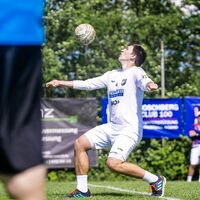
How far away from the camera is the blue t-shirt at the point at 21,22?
315cm

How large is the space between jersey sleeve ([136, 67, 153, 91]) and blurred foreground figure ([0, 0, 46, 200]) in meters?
5.97

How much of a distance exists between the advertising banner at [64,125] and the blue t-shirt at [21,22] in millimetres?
15419

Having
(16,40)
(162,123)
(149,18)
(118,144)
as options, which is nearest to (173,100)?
(162,123)

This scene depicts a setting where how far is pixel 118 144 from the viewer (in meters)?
9.58

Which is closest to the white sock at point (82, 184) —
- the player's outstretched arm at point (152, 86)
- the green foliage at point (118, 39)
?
the player's outstretched arm at point (152, 86)

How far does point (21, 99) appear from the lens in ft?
10.2

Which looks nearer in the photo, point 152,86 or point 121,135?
point 152,86

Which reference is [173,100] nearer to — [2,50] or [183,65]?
[183,65]

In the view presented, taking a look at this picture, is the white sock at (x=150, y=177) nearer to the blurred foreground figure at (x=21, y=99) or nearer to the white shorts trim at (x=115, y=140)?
the white shorts trim at (x=115, y=140)

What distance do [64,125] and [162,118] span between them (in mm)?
2548

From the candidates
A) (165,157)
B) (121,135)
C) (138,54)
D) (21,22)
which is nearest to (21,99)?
(21,22)

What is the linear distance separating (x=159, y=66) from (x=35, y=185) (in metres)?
17.6

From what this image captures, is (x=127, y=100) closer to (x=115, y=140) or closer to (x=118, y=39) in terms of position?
(x=115, y=140)

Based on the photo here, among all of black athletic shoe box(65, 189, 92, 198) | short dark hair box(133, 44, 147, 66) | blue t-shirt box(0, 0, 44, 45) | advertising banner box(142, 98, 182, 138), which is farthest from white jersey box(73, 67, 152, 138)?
advertising banner box(142, 98, 182, 138)
